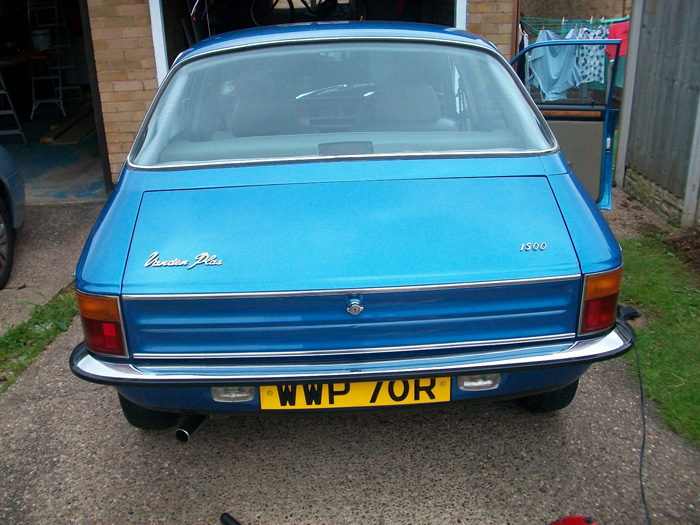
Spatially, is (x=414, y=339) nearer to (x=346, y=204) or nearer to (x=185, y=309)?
(x=346, y=204)

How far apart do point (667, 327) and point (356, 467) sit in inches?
85.8

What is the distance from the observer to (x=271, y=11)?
1067 cm

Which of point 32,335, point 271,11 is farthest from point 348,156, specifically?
point 271,11

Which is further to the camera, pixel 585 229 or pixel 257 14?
pixel 257 14

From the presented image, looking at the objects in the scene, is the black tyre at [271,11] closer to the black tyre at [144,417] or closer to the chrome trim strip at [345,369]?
the black tyre at [144,417]

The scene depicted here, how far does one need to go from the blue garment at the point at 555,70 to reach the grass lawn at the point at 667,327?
575 centimetres

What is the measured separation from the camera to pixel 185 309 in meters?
2.20

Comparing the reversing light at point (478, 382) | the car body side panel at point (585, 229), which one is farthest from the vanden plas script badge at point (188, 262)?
the car body side panel at point (585, 229)

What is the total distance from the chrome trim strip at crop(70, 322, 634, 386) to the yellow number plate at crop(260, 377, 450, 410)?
7 cm

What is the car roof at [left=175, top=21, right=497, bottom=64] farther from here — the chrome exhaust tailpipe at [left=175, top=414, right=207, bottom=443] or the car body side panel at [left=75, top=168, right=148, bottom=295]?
the chrome exhaust tailpipe at [left=175, top=414, right=207, bottom=443]

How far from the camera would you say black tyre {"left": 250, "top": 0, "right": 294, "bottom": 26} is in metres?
10.4

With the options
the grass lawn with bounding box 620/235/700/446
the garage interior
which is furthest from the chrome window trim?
the garage interior

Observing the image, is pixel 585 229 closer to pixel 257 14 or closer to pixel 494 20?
pixel 494 20

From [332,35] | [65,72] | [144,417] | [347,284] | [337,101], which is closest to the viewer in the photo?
[347,284]
